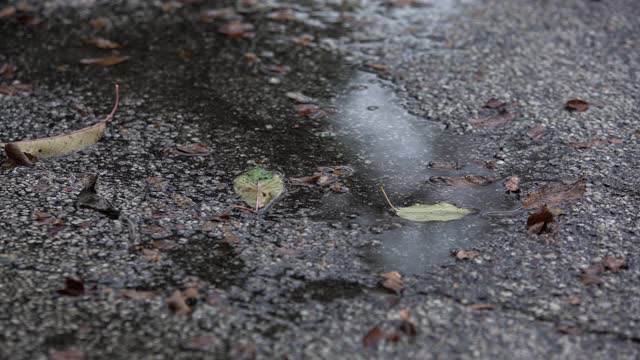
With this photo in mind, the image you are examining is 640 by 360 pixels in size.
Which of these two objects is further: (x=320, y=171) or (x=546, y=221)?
(x=320, y=171)

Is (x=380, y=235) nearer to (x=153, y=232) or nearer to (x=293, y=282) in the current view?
(x=293, y=282)

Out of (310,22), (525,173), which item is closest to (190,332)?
(525,173)

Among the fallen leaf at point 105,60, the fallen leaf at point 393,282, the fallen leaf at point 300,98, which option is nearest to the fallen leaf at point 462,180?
the fallen leaf at point 393,282

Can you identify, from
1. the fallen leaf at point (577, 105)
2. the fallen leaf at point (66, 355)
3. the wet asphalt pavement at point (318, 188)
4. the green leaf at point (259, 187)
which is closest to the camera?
the fallen leaf at point (66, 355)

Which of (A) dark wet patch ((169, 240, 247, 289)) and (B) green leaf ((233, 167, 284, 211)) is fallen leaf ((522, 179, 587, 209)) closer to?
(B) green leaf ((233, 167, 284, 211))

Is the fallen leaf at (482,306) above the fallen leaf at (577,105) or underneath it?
underneath

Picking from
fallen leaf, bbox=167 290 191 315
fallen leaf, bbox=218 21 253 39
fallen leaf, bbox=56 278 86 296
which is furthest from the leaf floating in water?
fallen leaf, bbox=218 21 253 39

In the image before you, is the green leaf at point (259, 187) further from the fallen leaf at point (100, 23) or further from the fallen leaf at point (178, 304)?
the fallen leaf at point (100, 23)

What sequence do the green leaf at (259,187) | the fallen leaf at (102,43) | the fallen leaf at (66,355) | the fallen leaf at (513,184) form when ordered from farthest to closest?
the fallen leaf at (102,43), the fallen leaf at (513,184), the green leaf at (259,187), the fallen leaf at (66,355)
